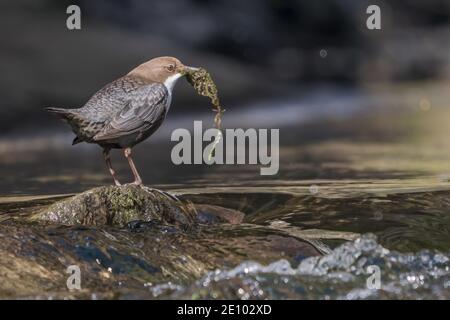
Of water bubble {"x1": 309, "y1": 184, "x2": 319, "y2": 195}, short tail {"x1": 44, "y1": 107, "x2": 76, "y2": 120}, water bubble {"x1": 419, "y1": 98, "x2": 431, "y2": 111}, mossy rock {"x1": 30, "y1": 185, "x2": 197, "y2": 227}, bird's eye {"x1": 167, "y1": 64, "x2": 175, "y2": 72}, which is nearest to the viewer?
mossy rock {"x1": 30, "y1": 185, "x2": 197, "y2": 227}

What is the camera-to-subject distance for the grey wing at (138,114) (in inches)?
248

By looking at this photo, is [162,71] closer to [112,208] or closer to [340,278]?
[112,208]

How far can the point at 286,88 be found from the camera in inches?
706

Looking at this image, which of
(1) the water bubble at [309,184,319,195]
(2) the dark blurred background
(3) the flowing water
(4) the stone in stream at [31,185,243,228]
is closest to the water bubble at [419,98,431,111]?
(2) the dark blurred background

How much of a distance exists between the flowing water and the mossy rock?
0.15 metres

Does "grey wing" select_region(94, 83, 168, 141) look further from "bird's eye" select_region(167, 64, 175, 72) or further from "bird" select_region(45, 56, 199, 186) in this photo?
"bird's eye" select_region(167, 64, 175, 72)

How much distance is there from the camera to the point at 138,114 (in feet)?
20.9

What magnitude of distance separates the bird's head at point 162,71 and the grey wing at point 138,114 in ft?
0.75

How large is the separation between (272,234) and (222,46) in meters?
12.5

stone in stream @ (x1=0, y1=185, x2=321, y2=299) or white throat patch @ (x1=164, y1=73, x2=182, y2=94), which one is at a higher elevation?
white throat patch @ (x1=164, y1=73, x2=182, y2=94)

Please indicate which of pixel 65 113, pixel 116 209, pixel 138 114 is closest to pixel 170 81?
pixel 138 114

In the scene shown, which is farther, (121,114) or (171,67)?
(171,67)

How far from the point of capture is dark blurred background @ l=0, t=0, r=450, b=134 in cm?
1436

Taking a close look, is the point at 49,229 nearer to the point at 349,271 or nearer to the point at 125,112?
the point at 125,112
